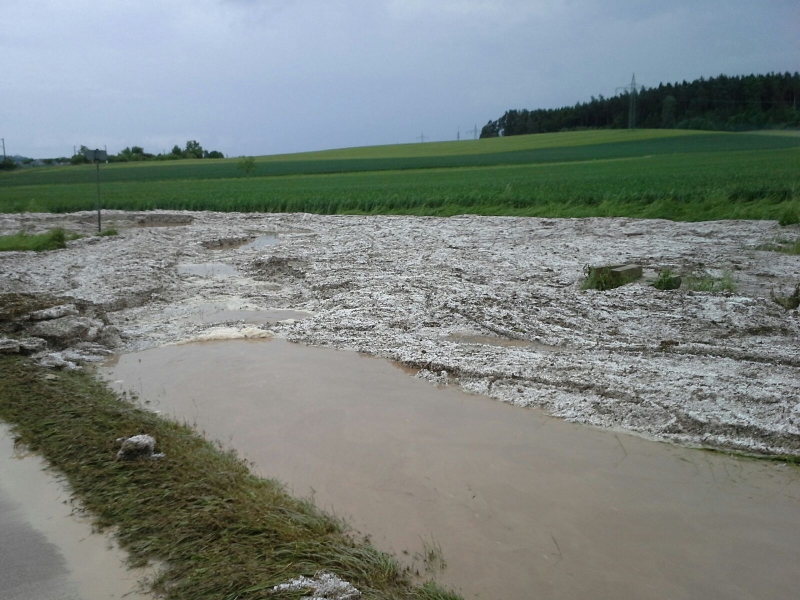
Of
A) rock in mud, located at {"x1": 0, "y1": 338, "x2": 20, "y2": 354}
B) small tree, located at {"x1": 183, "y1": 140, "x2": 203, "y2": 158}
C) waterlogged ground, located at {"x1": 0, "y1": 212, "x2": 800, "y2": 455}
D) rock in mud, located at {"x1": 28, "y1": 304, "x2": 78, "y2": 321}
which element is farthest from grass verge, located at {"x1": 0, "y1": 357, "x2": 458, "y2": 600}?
small tree, located at {"x1": 183, "y1": 140, "x2": 203, "y2": 158}

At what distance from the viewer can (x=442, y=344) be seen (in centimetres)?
670

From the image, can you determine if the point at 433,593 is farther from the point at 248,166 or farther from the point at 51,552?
the point at 248,166

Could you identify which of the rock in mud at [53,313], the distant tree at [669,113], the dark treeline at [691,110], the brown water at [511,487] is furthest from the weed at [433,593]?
the distant tree at [669,113]

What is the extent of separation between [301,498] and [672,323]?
4.79 m

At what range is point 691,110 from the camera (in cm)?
5216

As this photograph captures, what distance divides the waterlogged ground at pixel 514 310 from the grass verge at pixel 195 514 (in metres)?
2.09

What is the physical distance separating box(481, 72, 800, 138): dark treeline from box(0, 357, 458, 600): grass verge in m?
36.8

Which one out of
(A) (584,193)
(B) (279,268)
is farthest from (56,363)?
(A) (584,193)

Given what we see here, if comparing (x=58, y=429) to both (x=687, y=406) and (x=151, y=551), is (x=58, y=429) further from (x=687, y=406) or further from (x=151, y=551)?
(x=687, y=406)

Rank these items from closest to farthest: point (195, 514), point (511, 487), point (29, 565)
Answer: point (29, 565)
point (195, 514)
point (511, 487)

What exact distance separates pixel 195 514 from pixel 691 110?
57597mm

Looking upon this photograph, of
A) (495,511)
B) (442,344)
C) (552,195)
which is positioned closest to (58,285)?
(442,344)

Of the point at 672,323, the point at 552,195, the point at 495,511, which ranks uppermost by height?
the point at 552,195

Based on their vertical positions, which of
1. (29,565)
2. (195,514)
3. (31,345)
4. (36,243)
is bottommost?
(29,565)
